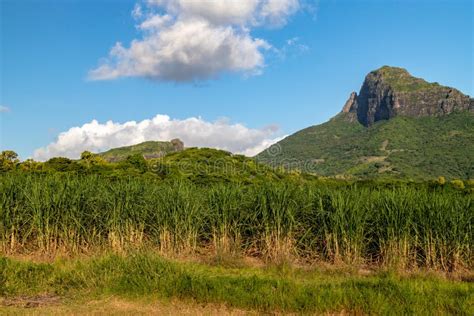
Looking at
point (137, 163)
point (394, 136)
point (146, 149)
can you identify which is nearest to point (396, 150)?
point (394, 136)

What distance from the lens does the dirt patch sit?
6.21 meters

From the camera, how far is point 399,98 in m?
145

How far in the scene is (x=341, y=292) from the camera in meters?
6.06

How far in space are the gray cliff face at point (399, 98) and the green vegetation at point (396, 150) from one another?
548cm

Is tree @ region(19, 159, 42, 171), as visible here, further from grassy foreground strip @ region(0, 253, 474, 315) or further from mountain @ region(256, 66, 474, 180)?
mountain @ region(256, 66, 474, 180)

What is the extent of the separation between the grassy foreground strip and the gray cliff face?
134 m

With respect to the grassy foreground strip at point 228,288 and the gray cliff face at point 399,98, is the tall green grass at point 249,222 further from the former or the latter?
the gray cliff face at point 399,98

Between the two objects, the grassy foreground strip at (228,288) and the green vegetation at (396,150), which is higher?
the green vegetation at (396,150)

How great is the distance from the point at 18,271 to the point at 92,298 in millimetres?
1828

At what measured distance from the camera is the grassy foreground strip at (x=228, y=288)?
5820 millimetres

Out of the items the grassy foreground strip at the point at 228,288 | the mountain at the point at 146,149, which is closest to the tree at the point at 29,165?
the grassy foreground strip at the point at 228,288

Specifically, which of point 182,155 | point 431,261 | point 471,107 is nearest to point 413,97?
point 471,107

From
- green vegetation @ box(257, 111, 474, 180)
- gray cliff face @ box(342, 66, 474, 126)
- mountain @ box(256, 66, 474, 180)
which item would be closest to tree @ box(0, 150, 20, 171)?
mountain @ box(256, 66, 474, 180)

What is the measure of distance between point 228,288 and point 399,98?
14945 cm
